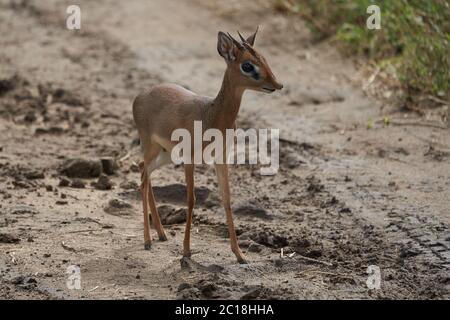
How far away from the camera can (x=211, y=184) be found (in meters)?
8.13

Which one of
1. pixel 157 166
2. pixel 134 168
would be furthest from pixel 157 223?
pixel 134 168

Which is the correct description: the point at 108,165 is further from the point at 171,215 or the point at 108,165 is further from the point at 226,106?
the point at 226,106

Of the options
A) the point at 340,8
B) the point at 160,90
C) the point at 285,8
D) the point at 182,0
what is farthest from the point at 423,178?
the point at 182,0

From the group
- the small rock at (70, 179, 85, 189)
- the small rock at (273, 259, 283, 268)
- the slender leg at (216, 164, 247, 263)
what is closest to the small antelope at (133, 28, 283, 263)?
the slender leg at (216, 164, 247, 263)

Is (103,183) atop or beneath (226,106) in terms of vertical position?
beneath

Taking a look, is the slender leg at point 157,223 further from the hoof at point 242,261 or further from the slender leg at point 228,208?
the hoof at point 242,261

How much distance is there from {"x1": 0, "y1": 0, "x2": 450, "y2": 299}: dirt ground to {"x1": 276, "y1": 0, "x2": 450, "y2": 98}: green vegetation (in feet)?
1.20

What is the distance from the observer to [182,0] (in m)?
14.3

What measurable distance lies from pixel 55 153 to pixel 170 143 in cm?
278

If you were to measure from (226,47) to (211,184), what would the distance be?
2223 mm

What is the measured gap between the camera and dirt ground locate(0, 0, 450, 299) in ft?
20.2

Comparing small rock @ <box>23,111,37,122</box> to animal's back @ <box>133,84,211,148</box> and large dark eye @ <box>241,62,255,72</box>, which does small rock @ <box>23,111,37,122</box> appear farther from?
large dark eye @ <box>241,62,255,72</box>
